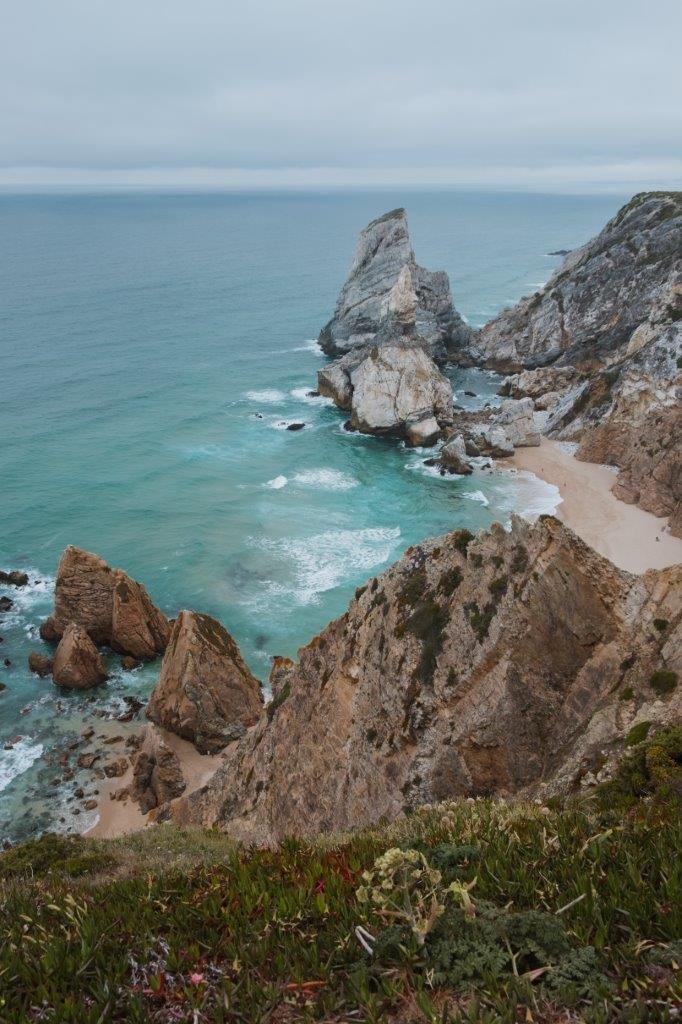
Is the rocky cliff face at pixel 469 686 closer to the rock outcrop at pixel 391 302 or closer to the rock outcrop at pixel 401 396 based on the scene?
the rock outcrop at pixel 401 396

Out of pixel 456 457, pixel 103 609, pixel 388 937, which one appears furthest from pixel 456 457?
pixel 388 937

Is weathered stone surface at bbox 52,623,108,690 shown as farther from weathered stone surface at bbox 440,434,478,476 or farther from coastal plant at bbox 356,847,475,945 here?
weathered stone surface at bbox 440,434,478,476

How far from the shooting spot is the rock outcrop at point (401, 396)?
253 feet

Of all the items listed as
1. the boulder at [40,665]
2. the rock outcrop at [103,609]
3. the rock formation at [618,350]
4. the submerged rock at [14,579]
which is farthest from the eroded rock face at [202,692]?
the rock formation at [618,350]

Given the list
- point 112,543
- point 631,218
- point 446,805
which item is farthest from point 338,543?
point 631,218

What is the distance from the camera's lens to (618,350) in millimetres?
84625

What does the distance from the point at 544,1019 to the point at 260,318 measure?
128367 mm

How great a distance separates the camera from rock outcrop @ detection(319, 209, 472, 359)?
99250 millimetres

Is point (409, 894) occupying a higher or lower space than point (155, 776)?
higher

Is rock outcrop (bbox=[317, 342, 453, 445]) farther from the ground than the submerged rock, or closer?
farther from the ground

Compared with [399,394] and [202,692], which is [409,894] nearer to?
[202,692]

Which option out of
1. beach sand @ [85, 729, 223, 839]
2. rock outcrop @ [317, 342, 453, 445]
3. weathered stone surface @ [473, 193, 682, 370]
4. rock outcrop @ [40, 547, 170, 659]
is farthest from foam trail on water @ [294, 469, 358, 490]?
weathered stone surface @ [473, 193, 682, 370]

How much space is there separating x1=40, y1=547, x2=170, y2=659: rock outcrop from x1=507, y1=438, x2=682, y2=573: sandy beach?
110 feet

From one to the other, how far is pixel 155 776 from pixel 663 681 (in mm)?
25624
